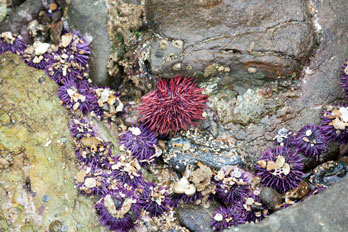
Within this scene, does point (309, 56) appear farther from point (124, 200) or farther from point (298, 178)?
point (124, 200)

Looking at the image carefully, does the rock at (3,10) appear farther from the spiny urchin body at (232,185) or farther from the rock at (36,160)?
the spiny urchin body at (232,185)

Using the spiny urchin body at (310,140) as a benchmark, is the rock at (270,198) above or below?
below

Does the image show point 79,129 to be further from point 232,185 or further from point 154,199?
point 232,185

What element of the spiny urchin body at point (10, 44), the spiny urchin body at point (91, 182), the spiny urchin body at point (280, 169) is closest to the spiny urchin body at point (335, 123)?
the spiny urchin body at point (280, 169)

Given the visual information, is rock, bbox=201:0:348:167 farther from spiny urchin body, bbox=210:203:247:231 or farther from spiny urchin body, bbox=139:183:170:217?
spiny urchin body, bbox=139:183:170:217

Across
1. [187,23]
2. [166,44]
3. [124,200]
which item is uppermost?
[187,23]

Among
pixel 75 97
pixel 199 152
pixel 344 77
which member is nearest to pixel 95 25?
pixel 75 97

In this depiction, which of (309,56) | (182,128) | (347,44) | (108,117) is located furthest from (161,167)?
(347,44)
